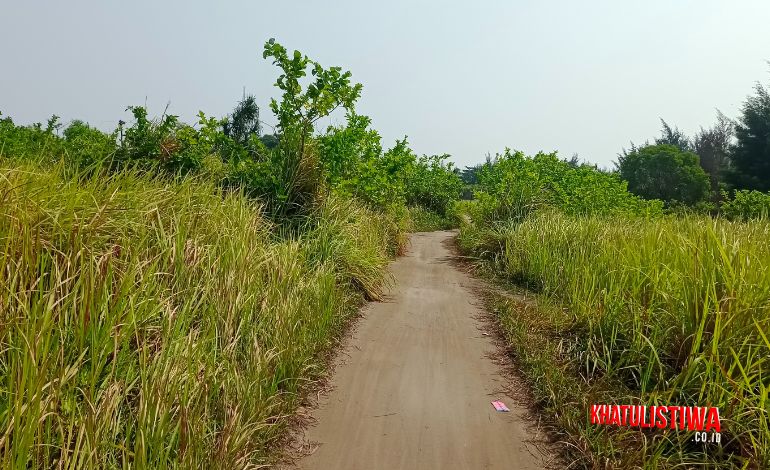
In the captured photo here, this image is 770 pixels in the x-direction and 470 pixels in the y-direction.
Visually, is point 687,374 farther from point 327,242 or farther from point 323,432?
point 327,242

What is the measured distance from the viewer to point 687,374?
9.80 feet

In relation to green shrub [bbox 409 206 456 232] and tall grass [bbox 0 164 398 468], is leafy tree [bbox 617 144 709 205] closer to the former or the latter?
green shrub [bbox 409 206 456 232]

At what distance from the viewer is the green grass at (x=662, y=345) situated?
2.68 metres

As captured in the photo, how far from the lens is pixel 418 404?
3.52m

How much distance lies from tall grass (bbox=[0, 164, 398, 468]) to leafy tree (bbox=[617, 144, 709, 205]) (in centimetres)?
3495

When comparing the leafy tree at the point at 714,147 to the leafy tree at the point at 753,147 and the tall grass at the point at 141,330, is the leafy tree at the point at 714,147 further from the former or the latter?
the tall grass at the point at 141,330

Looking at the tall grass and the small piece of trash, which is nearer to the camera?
the tall grass

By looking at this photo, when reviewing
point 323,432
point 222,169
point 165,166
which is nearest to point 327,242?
point 222,169

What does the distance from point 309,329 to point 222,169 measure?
3490 mm

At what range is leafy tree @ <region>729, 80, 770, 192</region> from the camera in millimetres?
26188

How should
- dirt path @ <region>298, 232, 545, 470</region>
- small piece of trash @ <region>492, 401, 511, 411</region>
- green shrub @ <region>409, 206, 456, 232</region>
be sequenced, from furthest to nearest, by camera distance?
green shrub @ <region>409, 206, 456, 232</region>
small piece of trash @ <region>492, 401, 511, 411</region>
dirt path @ <region>298, 232, 545, 470</region>

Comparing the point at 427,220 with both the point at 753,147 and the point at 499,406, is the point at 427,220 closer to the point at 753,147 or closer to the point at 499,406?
the point at 499,406

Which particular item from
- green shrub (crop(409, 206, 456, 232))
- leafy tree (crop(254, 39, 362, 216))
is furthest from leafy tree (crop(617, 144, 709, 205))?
leafy tree (crop(254, 39, 362, 216))

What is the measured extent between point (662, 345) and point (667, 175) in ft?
123
